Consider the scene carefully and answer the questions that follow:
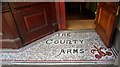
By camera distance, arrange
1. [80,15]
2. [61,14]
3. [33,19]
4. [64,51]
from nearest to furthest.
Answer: [64,51]
[33,19]
[61,14]
[80,15]

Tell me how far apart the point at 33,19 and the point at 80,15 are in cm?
185

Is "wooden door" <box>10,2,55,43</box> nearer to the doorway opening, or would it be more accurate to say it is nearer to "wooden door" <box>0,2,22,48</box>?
"wooden door" <box>0,2,22,48</box>

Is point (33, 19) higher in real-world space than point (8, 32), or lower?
higher

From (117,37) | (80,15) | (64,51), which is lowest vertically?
(64,51)

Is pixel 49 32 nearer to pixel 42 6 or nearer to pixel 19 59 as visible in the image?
pixel 42 6

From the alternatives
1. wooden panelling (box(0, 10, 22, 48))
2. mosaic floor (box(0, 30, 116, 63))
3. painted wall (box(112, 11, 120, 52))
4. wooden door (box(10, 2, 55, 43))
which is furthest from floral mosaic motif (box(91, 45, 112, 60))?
wooden panelling (box(0, 10, 22, 48))

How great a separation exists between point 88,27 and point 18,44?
1641mm

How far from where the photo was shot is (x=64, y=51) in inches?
84.1

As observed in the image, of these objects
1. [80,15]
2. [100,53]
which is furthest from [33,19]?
[80,15]

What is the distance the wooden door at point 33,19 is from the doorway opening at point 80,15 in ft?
2.19

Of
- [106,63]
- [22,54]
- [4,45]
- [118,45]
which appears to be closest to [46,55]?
[22,54]

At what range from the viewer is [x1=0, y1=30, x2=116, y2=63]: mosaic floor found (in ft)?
6.45

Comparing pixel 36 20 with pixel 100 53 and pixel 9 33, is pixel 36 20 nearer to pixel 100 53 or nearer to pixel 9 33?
pixel 9 33

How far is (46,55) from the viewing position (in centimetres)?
206
